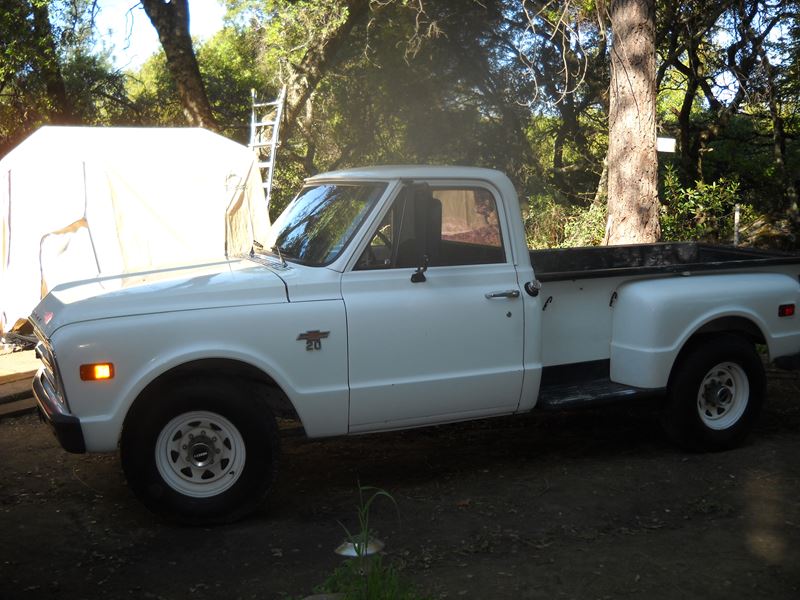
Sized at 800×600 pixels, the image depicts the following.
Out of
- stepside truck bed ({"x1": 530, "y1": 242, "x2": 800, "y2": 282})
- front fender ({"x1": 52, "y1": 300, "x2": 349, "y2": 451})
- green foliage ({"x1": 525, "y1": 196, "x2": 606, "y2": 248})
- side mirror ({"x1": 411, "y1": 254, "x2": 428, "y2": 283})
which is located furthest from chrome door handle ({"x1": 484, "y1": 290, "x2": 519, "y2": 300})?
green foliage ({"x1": 525, "y1": 196, "x2": 606, "y2": 248})

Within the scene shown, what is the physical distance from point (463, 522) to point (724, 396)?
2358mm

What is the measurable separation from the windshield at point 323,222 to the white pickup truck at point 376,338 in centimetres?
2

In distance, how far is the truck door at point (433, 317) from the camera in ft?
16.7

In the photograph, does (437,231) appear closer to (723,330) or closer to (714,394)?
(723,330)

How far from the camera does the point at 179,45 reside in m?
13.4

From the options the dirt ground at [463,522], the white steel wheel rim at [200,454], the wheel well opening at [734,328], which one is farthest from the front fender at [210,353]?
the wheel well opening at [734,328]

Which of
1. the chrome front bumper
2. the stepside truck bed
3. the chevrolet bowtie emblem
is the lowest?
the chrome front bumper

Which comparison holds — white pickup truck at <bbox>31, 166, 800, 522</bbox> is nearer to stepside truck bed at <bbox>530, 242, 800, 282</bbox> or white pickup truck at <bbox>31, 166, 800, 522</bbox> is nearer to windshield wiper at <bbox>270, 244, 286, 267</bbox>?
windshield wiper at <bbox>270, 244, 286, 267</bbox>

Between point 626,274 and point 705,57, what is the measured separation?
1251cm

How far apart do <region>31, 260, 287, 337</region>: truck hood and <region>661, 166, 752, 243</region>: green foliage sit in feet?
34.4

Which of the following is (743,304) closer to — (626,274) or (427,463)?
(626,274)

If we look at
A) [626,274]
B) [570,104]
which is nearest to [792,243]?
[570,104]

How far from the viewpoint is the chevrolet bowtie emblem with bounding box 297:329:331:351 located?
16.1 ft

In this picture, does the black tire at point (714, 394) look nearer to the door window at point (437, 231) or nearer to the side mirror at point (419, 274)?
the door window at point (437, 231)
